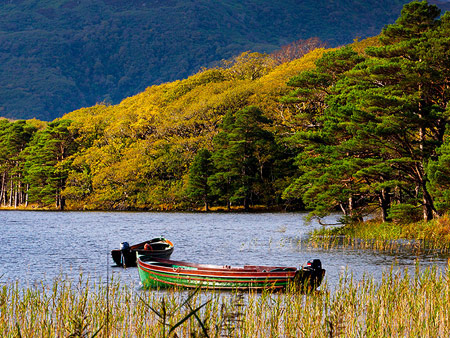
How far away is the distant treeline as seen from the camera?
27375mm

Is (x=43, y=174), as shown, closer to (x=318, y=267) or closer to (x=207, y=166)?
(x=207, y=166)

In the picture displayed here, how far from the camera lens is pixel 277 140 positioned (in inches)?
2527

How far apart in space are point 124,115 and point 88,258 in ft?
186

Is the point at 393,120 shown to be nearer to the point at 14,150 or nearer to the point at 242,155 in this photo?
the point at 242,155

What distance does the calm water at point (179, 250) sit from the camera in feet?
71.3

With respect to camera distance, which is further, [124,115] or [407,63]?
[124,115]

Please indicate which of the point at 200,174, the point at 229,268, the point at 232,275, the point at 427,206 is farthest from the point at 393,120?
the point at 200,174

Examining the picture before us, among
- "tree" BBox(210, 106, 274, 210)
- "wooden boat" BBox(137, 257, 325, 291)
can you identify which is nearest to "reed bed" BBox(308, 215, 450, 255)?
"wooden boat" BBox(137, 257, 325, 291)

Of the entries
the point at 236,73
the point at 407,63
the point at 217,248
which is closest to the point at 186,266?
the point at 217,248

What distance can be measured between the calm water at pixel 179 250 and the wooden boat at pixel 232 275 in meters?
1.06

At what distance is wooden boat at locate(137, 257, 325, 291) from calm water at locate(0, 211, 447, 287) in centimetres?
106

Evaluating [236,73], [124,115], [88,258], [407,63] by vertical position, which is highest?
[236,73]

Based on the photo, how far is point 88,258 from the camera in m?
26.9

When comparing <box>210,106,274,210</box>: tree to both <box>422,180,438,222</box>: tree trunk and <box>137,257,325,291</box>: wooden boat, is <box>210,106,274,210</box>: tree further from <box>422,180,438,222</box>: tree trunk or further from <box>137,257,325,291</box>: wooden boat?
<box>137,257,325,291</box>: wooden boat
